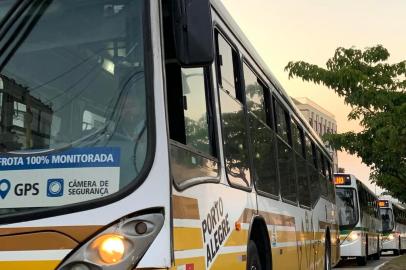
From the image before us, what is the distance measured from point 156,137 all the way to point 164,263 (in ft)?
2.35

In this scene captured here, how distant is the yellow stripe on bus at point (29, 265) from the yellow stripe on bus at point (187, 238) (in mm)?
685

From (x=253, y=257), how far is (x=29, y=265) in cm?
297

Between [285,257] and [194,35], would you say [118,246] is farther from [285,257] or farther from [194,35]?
[285,257]

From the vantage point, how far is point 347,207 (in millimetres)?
23547

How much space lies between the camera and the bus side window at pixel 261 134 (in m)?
6.36

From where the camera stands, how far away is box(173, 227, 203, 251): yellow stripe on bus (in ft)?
12.0

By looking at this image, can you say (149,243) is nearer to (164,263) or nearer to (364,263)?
(164,263)

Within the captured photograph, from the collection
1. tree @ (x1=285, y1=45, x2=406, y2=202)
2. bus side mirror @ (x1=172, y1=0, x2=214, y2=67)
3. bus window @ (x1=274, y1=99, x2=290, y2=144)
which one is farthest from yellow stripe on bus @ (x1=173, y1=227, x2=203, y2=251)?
tree @ (x1=285, y1=45, x2=406, y2=202)

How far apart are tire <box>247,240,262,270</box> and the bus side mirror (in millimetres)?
2586

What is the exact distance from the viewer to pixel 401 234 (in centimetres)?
4388

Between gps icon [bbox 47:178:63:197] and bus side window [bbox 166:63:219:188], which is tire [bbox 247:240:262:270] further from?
gps icon [bbox 47:178:63:197]

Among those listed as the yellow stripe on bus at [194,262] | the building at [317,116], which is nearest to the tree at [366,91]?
the yellow stripe on bus at [194,262]

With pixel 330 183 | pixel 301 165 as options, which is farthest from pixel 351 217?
pixel 301 165

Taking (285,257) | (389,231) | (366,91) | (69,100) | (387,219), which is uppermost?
(366,91)
